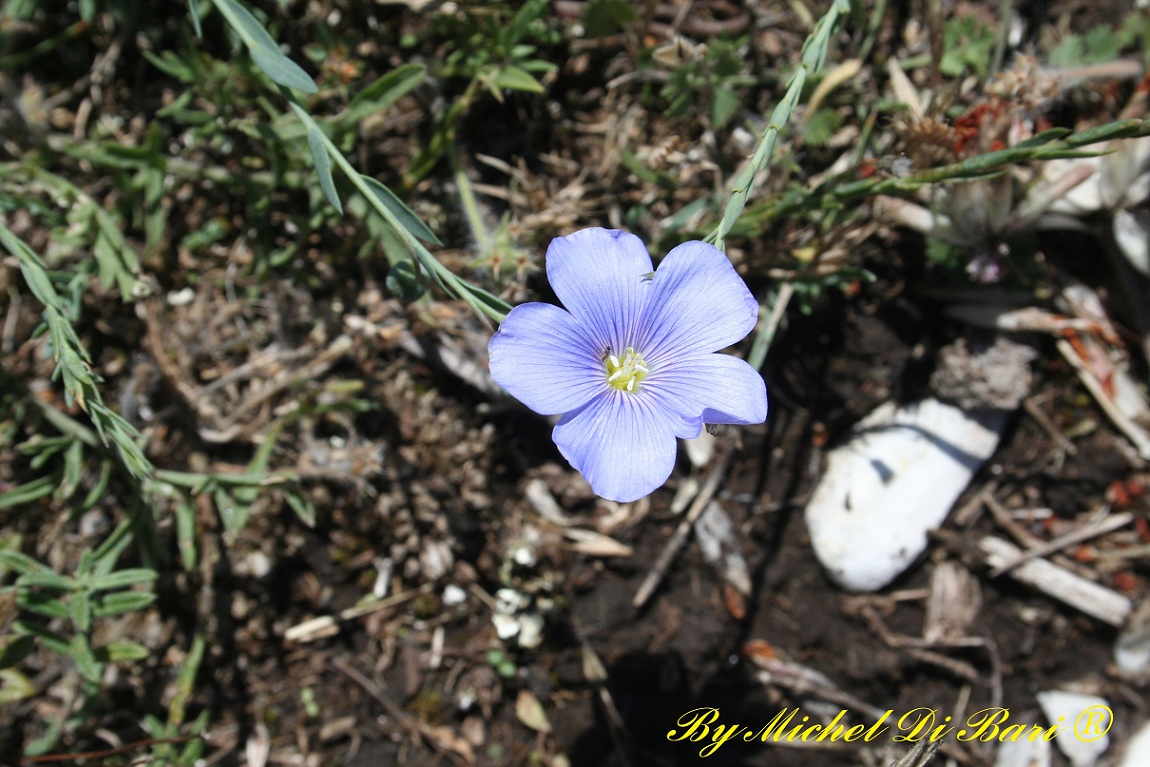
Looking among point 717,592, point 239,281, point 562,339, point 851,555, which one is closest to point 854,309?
point 851,555

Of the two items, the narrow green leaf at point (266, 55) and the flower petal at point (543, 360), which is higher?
the narrow green leaf at point (266, 55)

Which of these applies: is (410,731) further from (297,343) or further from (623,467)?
(623,467)

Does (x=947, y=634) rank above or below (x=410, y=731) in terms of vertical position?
above

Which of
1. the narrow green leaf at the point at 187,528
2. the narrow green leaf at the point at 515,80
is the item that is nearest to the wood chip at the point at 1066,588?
the narrow green leaf at the point at 515,80

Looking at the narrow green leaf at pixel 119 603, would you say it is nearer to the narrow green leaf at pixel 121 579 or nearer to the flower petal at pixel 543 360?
the narrow green leaf at pixel 121 579

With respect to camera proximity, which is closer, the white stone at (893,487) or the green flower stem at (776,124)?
the green flower stem at (776,124)

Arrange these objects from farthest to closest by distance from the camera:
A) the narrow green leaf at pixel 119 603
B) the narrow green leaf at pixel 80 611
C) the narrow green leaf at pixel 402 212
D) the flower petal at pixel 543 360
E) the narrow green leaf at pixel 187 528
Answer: the narrow green leaf at pixel 187 528 → the narrow green leaf at pixel 119 603 → the narrow green leaf at pixel 80 611 → the narrow green leaf at pixel 402 212 → the flower petal at pixel 543 360
